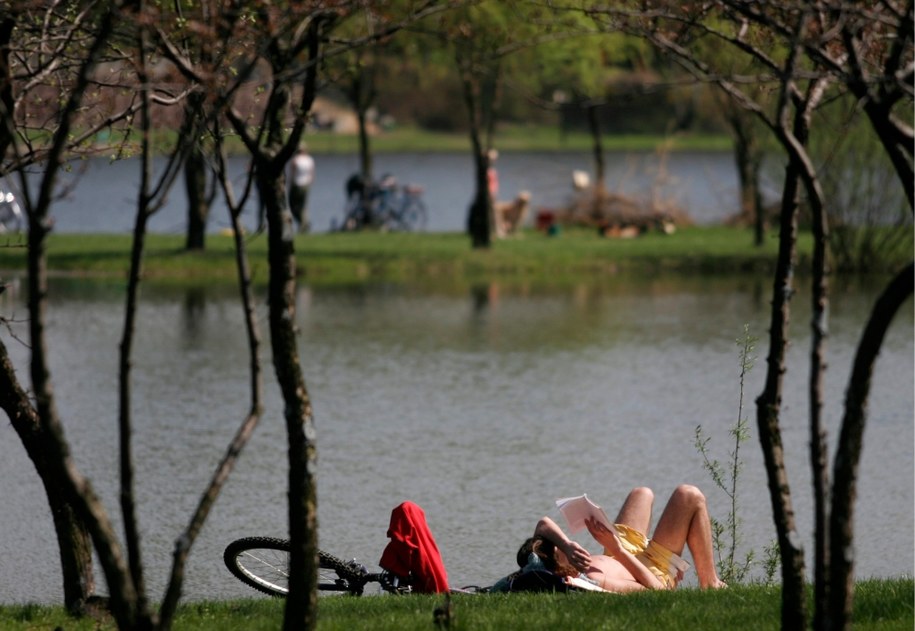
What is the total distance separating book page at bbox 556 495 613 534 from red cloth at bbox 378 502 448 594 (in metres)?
0.69

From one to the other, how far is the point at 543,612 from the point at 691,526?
5.44ft

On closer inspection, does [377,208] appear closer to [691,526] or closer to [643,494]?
[643,494]

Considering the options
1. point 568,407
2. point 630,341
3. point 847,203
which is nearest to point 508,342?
point 630,341

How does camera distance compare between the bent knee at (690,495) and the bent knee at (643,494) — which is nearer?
the bent knee at (690,495)

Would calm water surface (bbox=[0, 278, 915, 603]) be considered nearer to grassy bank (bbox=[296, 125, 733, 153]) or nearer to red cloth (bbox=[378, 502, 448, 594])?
red cloth (bbox=[378, 502, 448, 594])

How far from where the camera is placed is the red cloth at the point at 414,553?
320 inches

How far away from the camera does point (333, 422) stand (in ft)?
48.5

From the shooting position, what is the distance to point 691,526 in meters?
8.52

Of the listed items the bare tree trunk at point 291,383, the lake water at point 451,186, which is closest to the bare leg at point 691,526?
the bare tree trunk at point 291,383

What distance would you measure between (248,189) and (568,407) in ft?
33.9

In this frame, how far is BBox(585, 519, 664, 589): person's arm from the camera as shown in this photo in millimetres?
8070

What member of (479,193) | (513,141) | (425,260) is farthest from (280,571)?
(513,141)

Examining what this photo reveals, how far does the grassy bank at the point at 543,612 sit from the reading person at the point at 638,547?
0.36 m

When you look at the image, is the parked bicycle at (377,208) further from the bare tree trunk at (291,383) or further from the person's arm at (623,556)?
the bare tree trunk at (291,383)
